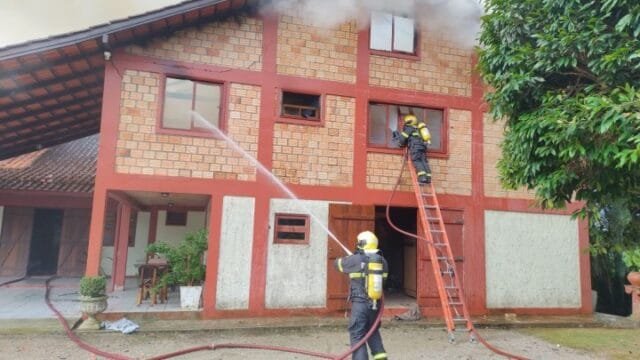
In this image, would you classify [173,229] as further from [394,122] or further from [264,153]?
[394,122]

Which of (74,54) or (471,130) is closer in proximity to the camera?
(74,54)

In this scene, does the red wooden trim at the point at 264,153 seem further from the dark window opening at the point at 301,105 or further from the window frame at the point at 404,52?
the window frame at the point at 404,52

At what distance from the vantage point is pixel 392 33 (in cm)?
951

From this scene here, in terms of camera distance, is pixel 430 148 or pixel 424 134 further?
pixel 430 148

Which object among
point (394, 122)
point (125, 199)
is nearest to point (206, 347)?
point (125, 199)

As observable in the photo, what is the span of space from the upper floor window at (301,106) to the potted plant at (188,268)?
313 centimetres

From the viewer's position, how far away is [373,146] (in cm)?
913

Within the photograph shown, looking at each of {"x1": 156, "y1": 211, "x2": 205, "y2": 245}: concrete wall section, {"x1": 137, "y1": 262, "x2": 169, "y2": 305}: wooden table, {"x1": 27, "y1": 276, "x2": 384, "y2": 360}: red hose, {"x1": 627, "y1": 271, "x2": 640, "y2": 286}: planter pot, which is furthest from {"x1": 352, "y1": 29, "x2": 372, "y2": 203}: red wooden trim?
{"x1": 156, "y1": 211, "x2": 205, "y2": 245}: concrete wall section

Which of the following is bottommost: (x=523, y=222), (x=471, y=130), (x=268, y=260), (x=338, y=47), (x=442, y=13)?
(x=268, y=260)

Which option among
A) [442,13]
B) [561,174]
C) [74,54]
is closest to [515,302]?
[561,174]

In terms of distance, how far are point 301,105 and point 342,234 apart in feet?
9.43

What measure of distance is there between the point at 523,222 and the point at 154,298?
27.0 feet

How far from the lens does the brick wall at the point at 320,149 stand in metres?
8.57

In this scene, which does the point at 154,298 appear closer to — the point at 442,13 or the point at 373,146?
the point at 373,146
